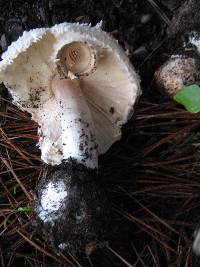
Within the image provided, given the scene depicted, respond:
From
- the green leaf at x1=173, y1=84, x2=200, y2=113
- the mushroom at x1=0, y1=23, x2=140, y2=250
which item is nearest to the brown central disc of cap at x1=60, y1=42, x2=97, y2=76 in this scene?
the mushroom at x1=0, y1=23, x2=140, y2=250

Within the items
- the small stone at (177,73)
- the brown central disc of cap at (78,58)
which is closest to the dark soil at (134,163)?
the small stone at (177,73)

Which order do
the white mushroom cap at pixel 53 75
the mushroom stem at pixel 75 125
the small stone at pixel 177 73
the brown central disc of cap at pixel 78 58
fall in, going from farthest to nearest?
the small stone at pixel 177 73
the mushroom stem at pixel 75 125
the brown central disc of cap at pixel 78 58
the white mushroom cap at pixel 53 75

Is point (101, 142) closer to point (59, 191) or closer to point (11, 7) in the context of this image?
point (59, 191)

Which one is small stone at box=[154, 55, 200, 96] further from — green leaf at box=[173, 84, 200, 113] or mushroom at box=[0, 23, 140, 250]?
mushroom at box=[0, 23, 140, 250]

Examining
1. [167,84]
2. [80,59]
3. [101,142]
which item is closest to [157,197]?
[101,142]

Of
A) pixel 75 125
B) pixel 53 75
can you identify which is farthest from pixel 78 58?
pixel 75 125

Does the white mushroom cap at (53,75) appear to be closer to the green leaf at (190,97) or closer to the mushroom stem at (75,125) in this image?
the mushroom stem at (75,125)
